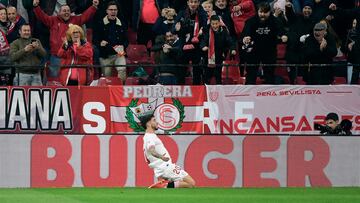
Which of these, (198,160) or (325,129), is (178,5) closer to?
(198,160)

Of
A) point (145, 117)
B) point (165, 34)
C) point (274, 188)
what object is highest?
point (165, 34)

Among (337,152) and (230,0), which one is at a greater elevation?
(230,0)

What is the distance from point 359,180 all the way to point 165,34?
18.0ft

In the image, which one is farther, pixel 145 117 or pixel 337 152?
pixel 337 152

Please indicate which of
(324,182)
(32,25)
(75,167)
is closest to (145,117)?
(75,167)

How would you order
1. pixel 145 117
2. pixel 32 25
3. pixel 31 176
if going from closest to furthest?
pixel 145 117, pixel 31 176, pixel 32 25

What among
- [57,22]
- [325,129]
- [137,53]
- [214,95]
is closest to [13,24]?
[57,22]

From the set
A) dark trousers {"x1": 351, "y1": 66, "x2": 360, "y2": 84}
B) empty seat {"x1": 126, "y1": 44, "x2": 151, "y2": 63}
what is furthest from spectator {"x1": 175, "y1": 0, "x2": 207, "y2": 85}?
dark trousers {"x1": 351, "y1": 66, "x2": 360, "y2": 84}

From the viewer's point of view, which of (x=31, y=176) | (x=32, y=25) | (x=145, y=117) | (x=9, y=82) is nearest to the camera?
(x=145, y=117)

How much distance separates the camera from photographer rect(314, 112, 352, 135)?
811 inches

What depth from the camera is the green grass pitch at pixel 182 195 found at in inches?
621

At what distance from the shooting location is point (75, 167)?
20.1m

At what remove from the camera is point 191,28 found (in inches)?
878

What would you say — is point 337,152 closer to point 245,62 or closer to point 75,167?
point 245,62
